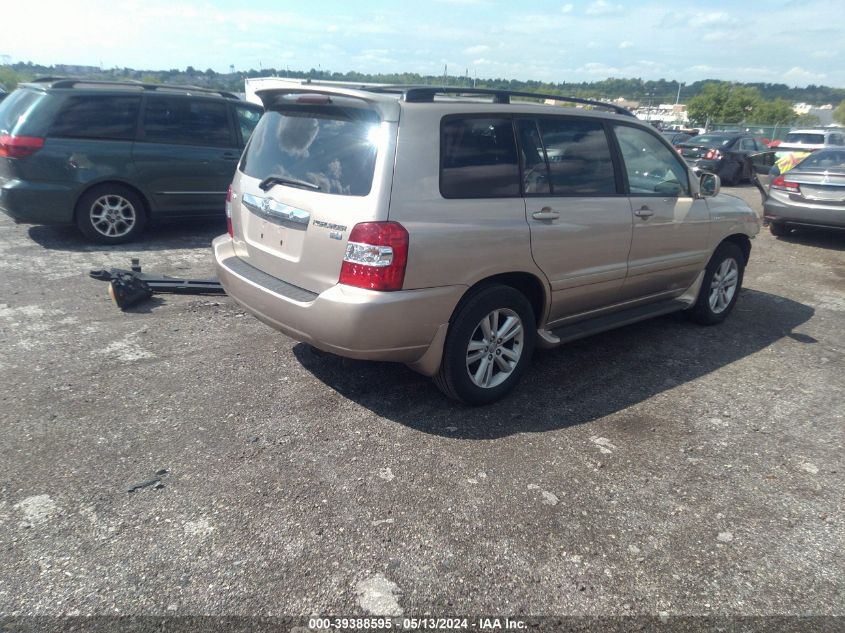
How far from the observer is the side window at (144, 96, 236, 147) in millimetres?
7777

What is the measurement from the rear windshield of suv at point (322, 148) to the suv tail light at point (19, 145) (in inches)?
164

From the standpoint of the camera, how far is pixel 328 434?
11.8ft

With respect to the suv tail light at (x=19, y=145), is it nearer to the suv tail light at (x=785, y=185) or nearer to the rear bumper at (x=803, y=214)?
the rear bumper at (x=803, y=214)

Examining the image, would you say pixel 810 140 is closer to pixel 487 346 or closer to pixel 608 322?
pixel 608 322

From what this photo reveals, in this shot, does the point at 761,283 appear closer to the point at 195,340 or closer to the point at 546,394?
the point at 546,394

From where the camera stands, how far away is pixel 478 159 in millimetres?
3717

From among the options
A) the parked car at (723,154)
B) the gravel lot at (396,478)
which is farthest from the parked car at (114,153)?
the parked car at (723,154)

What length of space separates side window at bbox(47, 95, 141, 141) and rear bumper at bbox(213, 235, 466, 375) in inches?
191

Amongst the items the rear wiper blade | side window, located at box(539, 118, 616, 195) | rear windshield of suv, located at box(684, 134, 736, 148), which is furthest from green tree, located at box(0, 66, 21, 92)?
side window, located at box(539, 118, 616, 195)

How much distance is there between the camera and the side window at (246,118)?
28.1ft

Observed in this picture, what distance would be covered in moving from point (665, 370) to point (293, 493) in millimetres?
3039

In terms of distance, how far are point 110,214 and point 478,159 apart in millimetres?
5585

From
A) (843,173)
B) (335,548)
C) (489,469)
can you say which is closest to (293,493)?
(335,548)

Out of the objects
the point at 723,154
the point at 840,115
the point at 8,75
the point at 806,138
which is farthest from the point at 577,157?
the point at 840,115
